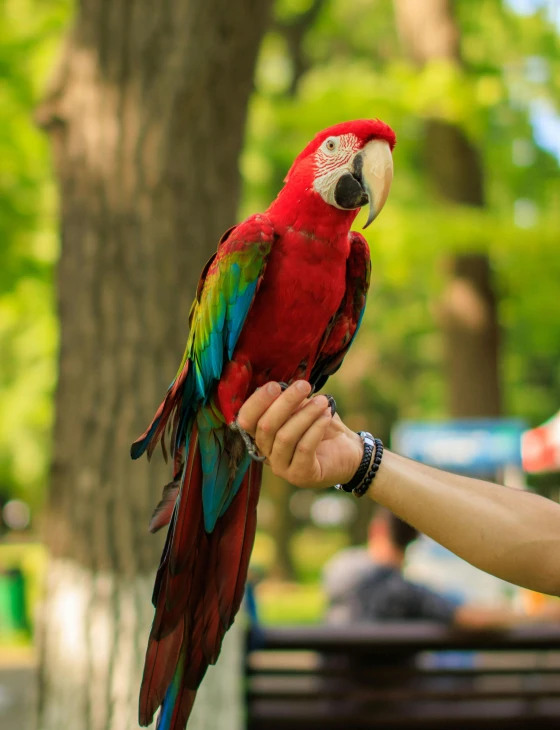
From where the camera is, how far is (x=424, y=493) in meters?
1.21

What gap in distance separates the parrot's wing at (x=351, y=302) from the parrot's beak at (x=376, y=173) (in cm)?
17

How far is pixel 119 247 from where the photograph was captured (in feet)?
8.32

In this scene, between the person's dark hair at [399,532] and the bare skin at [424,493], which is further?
the person's dark hair at [399,532]

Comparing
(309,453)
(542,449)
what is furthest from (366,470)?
(542,449)

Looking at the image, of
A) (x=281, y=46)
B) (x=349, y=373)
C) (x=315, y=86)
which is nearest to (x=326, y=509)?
(x=349, y=373)

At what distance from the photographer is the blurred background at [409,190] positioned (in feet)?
14.5

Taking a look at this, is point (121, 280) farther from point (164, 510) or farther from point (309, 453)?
point (309, 453)

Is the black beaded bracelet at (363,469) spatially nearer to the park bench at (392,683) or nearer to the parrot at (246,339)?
the parrot at (246,339)

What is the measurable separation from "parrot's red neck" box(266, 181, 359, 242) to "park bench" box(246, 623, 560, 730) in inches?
75.5

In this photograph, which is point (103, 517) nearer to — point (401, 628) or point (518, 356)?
point (401, 628)

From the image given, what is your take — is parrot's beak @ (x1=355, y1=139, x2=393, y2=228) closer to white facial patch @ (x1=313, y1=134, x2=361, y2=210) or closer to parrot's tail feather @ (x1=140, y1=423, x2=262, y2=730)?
white facial patch @ (x1=313, y1=134, x2=361, y2=210)

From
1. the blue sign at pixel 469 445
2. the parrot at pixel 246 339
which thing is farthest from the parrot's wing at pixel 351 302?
the blue sign at pixel 469 445

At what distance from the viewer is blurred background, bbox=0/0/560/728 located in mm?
4422

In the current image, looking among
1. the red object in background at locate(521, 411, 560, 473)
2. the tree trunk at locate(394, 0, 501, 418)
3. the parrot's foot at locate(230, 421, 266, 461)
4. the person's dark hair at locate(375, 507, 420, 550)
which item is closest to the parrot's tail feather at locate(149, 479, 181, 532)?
the parrot's foot at locate(230, 421, 266, 461)
